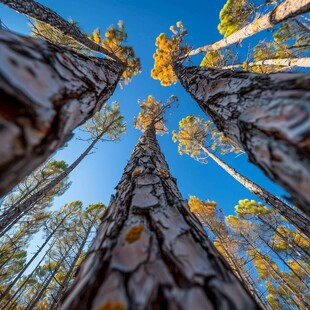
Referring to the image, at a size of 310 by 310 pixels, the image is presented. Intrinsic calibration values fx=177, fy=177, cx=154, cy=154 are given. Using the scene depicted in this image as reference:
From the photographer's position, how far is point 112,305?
52 centimetres

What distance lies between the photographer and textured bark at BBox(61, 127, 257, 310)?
0.53 metres

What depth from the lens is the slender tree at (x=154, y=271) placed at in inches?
21.0

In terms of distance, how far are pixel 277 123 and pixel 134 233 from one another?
0.77 meters

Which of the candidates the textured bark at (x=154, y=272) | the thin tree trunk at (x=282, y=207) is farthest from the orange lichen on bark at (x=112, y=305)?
the thin tree trunk at (x=282, y=207)

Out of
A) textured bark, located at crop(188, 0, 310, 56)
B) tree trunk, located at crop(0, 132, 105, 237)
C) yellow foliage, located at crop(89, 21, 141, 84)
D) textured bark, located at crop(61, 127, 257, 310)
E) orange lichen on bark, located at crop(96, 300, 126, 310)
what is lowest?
orange lichen on bark, located at crop(96, 300, 126, 310)

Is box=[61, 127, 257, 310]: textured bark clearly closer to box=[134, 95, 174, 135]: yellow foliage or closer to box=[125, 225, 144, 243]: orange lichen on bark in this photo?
box=[125, 225, 144, 243]: orange lichen on bark

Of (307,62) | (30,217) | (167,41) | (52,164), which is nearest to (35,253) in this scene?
(30,217)

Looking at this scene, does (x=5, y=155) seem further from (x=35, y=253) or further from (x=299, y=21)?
(x=35, y=253)

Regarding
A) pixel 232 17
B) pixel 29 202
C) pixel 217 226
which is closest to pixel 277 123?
pixel 29 202

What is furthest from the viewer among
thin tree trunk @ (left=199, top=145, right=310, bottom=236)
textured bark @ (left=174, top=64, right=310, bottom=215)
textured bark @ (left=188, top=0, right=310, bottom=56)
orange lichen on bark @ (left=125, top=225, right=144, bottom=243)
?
thin tree trunk @ (left=199, top=145, right=310, bottom=236)

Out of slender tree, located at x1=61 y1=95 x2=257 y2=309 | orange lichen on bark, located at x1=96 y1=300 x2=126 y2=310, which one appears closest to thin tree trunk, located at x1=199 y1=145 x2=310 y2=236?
slender tree, located at x1=61 y1=95 x2=257 y2=309

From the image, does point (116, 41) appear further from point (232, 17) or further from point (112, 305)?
point (112, 305)

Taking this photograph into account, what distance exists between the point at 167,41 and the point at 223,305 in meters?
12.5

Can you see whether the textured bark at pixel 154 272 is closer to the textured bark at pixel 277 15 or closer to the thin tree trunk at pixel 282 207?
the textured bark at pixel 277 15
